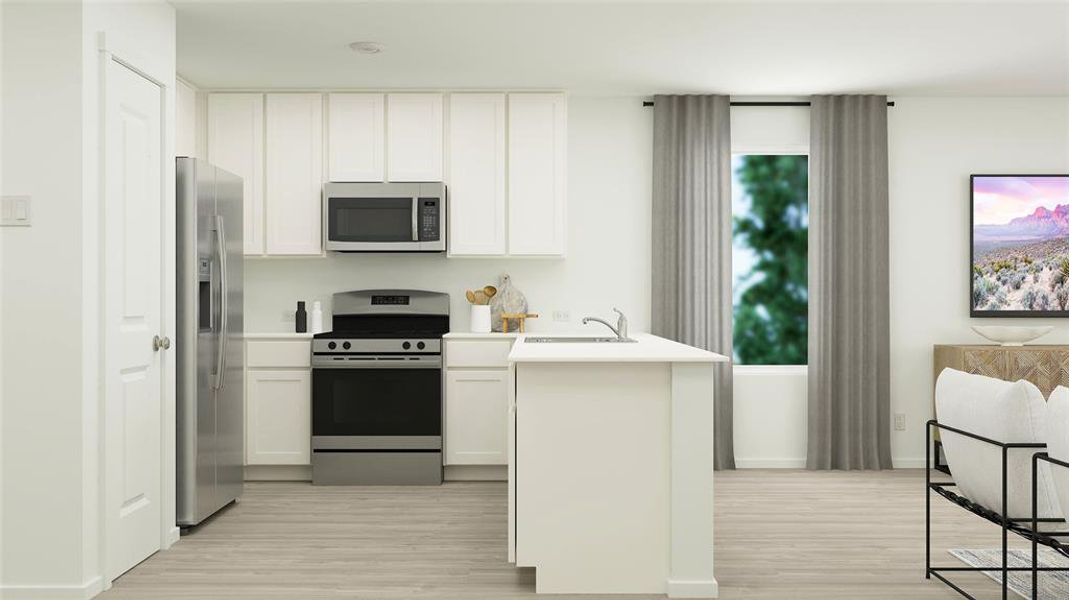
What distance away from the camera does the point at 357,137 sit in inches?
213

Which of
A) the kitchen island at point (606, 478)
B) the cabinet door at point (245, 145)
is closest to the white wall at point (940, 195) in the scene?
the kitchen island at point (606, 478)

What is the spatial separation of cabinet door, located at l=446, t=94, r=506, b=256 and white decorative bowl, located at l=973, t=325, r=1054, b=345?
129 inches

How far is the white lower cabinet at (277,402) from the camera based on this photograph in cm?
A: 521

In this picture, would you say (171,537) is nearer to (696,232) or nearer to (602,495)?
(602,495)

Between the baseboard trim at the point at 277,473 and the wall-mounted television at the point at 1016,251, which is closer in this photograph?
the baseboard trim at the point at 277,473

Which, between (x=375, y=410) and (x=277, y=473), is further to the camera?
(x=277, y=473)

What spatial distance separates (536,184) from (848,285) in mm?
2234

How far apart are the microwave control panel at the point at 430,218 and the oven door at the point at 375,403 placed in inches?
32.8

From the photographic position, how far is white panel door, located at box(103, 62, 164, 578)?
10.8ft

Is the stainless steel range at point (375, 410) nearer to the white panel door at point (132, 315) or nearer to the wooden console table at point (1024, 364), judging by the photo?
the white panel door at point (132, 315)

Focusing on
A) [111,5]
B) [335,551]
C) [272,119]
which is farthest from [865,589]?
[272,119]

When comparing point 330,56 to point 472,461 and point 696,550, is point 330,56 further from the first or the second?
point 696,550

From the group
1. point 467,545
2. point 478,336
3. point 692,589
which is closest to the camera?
point 692,589

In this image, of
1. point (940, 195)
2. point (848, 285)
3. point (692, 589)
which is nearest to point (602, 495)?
point (692, 589)
